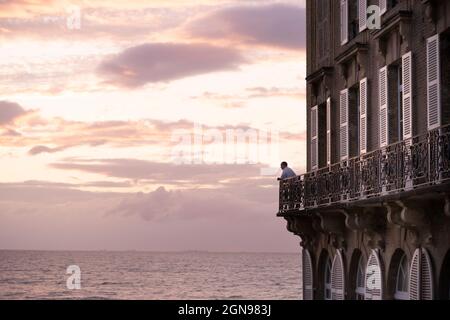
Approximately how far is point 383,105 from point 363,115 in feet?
5.87

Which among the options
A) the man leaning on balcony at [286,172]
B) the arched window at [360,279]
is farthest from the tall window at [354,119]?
the man leaning on balcony at [286,172]

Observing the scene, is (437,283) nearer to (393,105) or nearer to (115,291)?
(393,105)

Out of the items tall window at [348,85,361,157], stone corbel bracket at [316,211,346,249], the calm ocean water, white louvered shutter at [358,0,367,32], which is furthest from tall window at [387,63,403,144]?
the calm ocean water

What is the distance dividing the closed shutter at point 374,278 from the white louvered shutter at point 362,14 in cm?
568

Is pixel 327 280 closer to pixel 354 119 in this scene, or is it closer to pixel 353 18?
pixel 354 119

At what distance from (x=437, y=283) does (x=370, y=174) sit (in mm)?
3300

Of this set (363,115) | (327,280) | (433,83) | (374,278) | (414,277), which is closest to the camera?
(433,83)

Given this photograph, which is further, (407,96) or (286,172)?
(286,172)

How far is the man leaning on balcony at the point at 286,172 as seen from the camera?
105 feet

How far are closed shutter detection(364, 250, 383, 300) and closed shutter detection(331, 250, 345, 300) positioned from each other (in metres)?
2.82

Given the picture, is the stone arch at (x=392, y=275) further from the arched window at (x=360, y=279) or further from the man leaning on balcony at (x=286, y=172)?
the man leaning on balcony at (x=286, y=172)

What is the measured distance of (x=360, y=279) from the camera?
28.2m

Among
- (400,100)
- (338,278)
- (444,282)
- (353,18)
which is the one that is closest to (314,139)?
(338,278)
